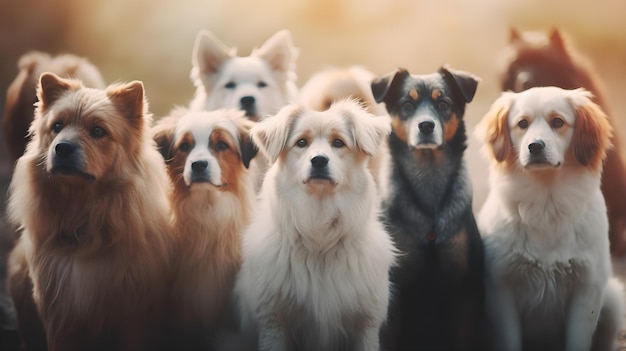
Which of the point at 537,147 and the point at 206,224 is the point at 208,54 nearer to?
the point at 206,224

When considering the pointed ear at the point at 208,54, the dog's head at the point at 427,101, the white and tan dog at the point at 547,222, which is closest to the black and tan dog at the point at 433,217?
the dog's head at the point at 427,101

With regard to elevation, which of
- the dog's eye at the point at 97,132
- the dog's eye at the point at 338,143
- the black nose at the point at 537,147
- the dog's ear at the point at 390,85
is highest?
the dog's ear at the point at 390,85

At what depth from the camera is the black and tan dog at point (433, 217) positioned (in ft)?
12.3

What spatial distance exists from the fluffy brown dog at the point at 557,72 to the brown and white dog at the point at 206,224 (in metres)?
1.69

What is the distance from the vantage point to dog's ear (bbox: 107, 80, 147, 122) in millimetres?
3520

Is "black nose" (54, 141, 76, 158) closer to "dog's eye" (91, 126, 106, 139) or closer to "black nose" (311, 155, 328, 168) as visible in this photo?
"dog's eye" (91, 126, 106, 139)

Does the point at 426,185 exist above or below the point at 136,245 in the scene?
above

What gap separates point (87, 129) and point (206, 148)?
549 mm

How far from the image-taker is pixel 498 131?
3654 mm

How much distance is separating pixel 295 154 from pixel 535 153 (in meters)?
1.08

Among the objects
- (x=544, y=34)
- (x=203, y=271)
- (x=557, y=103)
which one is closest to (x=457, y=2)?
(x=544, y=34)

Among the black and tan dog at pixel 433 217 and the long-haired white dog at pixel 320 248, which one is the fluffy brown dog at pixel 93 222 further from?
the black and tan dog at pixel 433 217

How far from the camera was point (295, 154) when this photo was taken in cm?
337

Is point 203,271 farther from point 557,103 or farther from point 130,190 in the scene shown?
point 557,103
